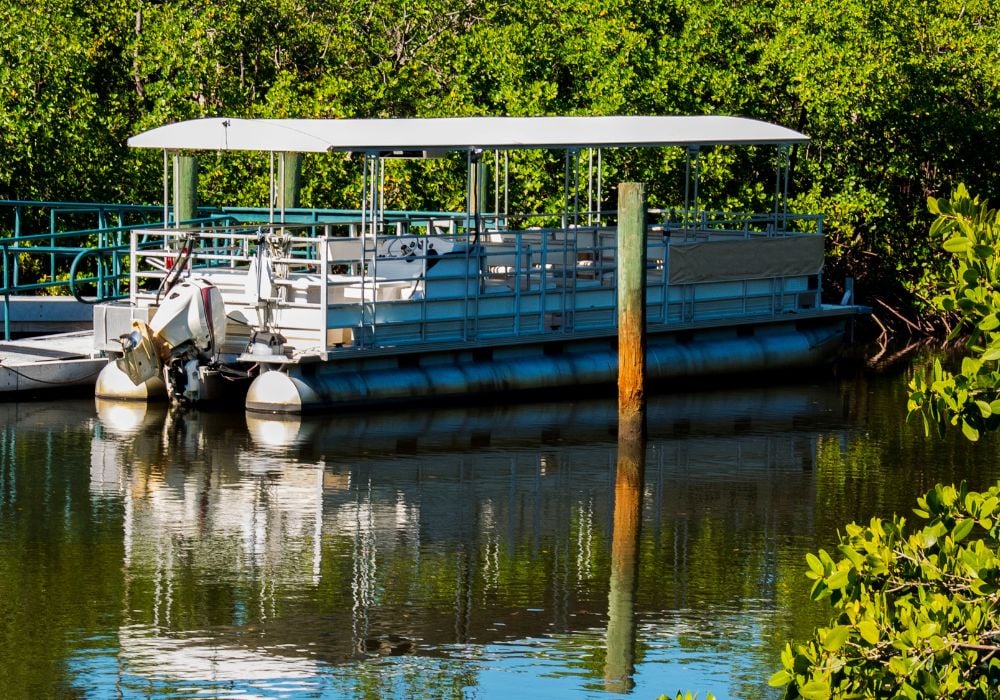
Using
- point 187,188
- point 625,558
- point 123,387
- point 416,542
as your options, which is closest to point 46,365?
point 123,387

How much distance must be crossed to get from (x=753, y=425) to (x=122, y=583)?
31.6 ft

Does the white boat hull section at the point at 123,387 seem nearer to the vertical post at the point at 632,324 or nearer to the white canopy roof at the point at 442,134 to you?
the white canopy roof at the point at 442,134

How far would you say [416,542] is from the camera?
47.2 feet

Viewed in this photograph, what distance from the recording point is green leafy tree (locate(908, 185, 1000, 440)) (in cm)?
644

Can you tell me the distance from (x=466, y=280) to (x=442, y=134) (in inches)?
69.5

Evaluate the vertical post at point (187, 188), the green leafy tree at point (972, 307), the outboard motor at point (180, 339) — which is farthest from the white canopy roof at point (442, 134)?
the green leafy tree at point (972, 307)

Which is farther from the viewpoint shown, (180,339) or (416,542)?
(180,339)

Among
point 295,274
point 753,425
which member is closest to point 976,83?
point 753,425

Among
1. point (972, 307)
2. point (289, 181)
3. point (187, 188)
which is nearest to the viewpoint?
point (972, 307)

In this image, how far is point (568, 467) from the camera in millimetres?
17812

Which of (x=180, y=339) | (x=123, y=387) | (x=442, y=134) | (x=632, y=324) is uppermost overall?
(x=442, y=134)

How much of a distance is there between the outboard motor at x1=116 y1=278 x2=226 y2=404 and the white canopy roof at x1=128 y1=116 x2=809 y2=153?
194 centimetres

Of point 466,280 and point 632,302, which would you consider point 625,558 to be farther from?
point 466,280

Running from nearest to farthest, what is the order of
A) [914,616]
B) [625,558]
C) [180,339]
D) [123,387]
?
[914,616]
[625,558]
[180,339]
[123,387]
